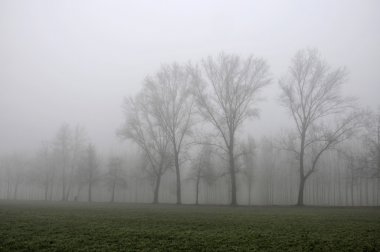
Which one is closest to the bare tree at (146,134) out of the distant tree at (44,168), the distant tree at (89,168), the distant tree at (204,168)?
the distant tree at (204,168)

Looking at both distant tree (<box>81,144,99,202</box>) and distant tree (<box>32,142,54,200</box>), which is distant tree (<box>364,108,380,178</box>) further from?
distant tree (<box>32,142,54,200</box>)

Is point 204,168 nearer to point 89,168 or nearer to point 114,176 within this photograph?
point 114,176

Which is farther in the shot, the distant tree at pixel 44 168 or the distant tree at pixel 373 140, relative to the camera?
the distant tree at pixel 44 168

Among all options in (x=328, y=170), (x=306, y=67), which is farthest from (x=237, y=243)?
(x=328, y=170)

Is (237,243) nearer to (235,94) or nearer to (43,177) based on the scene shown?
(235,94)

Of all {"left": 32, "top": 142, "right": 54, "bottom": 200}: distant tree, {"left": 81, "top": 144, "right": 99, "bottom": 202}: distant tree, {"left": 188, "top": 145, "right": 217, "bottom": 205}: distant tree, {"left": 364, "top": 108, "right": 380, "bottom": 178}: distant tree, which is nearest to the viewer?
{"left": 364, "top": 108, "right": 380, "bottom": 178}: distant tree

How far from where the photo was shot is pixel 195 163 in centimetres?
4609

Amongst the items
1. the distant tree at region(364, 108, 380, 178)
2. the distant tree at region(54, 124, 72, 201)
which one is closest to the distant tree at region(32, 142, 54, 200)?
the distant tree at region(54, 124, 72, 201)

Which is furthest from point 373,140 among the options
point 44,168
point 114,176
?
point 44,168

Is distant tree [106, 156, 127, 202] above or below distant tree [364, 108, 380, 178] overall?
below

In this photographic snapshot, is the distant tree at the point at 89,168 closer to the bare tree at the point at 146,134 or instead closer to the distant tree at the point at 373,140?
the bare tree at the point at 146,134

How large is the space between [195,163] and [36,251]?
127 feet

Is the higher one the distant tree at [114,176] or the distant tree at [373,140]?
the distant tree at [373,140]

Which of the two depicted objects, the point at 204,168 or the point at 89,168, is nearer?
the point at 204,168
